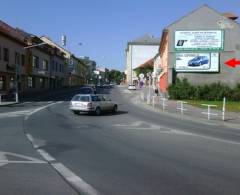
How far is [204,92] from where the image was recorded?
173 ft

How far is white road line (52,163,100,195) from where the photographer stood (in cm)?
784

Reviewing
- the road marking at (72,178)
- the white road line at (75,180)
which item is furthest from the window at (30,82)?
the white road line at (75,180)

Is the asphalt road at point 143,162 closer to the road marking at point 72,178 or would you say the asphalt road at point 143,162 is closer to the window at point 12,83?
the road marking at point 72,178

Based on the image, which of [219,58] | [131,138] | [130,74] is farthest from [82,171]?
[130,74]

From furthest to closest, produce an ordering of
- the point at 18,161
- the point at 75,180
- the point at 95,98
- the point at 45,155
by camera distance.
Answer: the point at 95,98 → the point at 45,155 → the point at 18,161 → the point at 75,180

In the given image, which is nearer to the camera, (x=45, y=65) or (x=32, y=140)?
(x=32, y=140)

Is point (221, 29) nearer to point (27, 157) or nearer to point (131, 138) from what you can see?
point (131, 138)

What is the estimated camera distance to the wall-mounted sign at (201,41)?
55.0 m

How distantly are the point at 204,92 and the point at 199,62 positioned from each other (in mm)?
3956

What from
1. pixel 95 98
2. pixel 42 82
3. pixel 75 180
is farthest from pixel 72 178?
pixel 42 82

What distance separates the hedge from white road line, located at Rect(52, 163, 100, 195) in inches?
1675

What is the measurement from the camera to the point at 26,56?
227 ft

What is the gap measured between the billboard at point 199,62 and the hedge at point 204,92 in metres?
2.77

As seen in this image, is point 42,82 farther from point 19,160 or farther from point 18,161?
point 18,161
